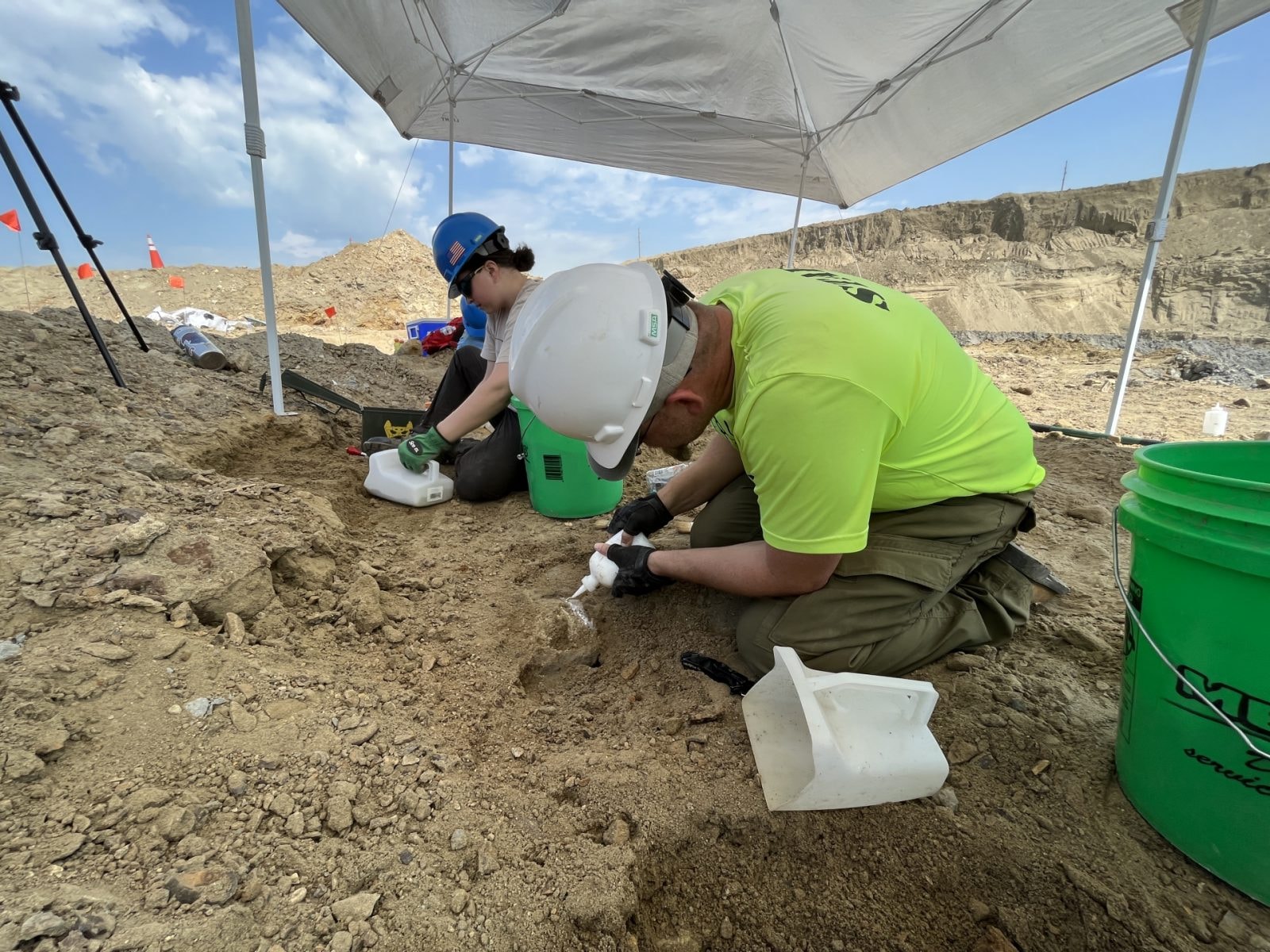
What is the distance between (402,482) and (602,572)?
1.36 meters

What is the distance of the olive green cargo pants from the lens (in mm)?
1597

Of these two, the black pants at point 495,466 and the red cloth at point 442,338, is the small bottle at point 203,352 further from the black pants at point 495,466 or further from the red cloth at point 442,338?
the red cloth at point 442,338

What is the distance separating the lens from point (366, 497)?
296 cm

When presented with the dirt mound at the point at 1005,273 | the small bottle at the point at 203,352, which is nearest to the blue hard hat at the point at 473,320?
the small bottle at the point at 203,352

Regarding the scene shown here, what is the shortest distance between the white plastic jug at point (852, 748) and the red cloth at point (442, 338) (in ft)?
19.5

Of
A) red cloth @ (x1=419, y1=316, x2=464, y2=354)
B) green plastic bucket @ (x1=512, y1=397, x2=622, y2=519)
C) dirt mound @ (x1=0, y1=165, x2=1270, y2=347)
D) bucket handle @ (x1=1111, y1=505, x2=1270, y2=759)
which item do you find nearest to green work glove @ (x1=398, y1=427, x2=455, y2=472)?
green plastic bucket @ (x1=512, y1=397, x2=622, y2=519)

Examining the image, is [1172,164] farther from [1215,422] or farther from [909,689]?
[909,689]

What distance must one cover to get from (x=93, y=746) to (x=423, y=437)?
1.81 m

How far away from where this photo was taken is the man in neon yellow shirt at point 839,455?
1.23 m

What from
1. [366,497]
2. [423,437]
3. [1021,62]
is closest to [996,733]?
[423,437]

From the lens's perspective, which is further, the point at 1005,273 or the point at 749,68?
the point at 1005,273

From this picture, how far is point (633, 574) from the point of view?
1908 mm

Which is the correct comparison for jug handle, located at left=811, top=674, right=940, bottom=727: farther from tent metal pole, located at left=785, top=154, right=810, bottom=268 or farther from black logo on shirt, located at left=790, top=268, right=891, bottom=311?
tent metal pole, located at left=785, top=154, right=810, bottom=268

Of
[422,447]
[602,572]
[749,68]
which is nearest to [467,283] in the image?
[422,447]
